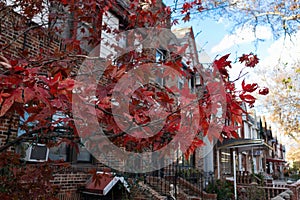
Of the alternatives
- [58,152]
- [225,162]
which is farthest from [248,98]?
[225,162]

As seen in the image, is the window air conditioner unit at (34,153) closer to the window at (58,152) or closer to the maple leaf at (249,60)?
the window at (58,152)

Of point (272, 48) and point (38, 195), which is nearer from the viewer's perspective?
point (38, 195)

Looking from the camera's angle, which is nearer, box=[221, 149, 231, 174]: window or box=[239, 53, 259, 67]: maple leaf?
box=[239, 53, 259, 67]: maple leaf

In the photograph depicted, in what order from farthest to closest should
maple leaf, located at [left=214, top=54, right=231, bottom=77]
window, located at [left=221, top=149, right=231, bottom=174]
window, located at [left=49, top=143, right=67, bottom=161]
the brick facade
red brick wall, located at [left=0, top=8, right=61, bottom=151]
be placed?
window, located at [left=221, top=149, right=231, bottom=174] < window, located at [left=49, top=143, right=67, bottom=161] < the brick facade < red brick wall, located at [left=0, top=8, right=61, bottom=151] < maple leaf, located at [left=214, top=54, right=231, bottom=77]

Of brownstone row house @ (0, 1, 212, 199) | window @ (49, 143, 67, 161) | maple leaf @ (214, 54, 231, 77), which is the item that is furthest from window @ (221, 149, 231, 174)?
maple leaf @ (214, 54, 231, 77)

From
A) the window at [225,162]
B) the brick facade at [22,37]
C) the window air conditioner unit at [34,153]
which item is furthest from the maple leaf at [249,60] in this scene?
the window at [225,162]

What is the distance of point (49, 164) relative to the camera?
3299 millimetres

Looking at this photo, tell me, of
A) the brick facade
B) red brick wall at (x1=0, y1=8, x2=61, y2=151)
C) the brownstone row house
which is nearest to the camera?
red brick wall at (x1=0, y1=8, x2=61, y2=151)

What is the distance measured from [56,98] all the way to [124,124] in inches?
27.6

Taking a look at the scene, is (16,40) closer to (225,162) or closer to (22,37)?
(22,37)

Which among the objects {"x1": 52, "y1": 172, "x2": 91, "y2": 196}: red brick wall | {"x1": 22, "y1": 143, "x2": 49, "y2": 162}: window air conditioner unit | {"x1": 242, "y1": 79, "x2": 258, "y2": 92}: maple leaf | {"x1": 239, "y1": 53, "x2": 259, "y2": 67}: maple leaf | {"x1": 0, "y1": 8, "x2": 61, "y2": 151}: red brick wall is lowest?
{"x1": 52, "y1": 172, "x2": 91, "y2": 196}: red brick wall

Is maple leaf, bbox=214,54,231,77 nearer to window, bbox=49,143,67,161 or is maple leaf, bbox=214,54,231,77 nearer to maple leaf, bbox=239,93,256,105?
maple leaf, bbox=239,93,256,105

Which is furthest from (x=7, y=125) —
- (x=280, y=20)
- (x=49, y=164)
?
(x=280, y=20)

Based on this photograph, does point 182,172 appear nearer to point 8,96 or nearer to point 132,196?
point 132,196
